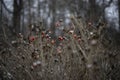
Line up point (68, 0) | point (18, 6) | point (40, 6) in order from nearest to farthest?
point (18, 6), point (68, 0), point (40, 6)

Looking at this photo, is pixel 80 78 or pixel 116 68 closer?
pixel 80 78

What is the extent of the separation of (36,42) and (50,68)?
51cm

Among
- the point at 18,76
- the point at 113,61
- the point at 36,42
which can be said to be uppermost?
the point at 36,42

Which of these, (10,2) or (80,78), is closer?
(80,78)

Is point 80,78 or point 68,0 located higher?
point 68,0

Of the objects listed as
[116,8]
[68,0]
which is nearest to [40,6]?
[68,0]

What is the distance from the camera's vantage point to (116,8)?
14.2 m

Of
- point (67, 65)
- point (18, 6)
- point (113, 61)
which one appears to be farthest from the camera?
point (18, 6)

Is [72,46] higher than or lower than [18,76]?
higher

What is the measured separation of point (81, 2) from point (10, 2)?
187 inches

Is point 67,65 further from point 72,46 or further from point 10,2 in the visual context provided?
point 10,2

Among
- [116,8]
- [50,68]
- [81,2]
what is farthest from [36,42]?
[81,2]

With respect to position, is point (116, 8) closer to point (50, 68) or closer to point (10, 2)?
point (10, 2)

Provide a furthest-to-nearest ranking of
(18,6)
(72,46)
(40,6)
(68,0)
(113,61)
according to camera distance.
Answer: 1. (40,6)
2. (68,0)
3. (18,6)
4. (113,61)
5. (72,46)
